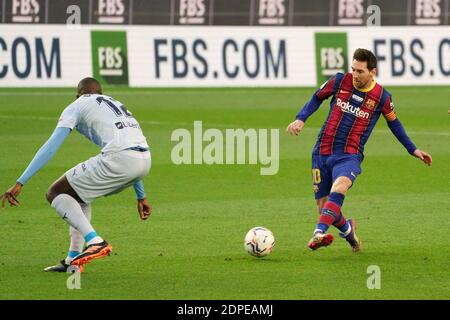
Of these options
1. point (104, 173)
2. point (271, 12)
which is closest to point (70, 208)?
point (104, 173)

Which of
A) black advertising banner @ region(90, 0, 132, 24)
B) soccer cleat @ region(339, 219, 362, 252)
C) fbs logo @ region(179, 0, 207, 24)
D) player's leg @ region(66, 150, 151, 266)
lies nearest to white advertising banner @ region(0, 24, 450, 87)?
black advertising banner @ region(90, 0, 132, 24)

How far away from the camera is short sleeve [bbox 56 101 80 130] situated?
10055 mm

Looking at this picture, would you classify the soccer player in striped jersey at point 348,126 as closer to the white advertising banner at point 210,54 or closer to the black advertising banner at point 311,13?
the white advertising banner at point 210,54

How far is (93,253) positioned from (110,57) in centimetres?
2003

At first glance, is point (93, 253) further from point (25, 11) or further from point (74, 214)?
point (25, 11)

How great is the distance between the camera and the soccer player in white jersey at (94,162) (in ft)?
33.2

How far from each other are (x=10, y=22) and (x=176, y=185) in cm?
1383

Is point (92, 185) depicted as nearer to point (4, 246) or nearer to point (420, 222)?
point (4, 246)

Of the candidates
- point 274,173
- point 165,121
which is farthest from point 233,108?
point 274,173

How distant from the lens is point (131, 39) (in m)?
29.9

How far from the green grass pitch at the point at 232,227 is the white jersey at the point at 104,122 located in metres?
1.11

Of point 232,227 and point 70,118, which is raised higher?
point 70,118

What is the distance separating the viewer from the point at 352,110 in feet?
38.3

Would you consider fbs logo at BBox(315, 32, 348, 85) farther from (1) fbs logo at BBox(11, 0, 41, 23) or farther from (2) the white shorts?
(2) the white shorts
